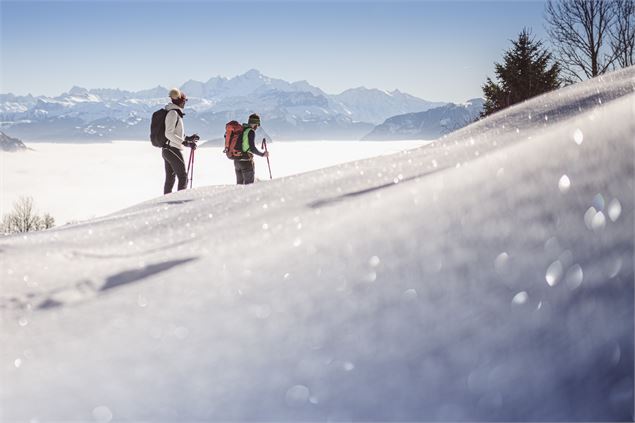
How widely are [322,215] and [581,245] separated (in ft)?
2.18

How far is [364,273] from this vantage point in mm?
969

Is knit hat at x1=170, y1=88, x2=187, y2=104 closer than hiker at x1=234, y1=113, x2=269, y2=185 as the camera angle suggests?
Yes

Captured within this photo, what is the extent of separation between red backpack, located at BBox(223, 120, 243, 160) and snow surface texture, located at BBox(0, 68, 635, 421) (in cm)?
694

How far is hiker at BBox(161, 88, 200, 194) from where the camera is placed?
6637 millimetres

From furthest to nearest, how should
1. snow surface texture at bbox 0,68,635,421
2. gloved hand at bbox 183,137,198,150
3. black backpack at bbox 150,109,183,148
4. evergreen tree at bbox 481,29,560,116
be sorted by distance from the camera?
evergreen tree at bbox 481,29,560,116, gloved hand at bbox 183,137,198,150, black backpack at bbox 150,109,183,148, snow surface texture at bbox 0,68,635,421

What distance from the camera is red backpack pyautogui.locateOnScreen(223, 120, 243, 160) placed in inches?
321

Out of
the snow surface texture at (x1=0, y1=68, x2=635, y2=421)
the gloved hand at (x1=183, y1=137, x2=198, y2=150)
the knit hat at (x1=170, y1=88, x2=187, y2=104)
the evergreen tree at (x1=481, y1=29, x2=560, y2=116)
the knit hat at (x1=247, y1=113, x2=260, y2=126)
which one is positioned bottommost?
the snow surface texture at (x1=0, y1=68, x2=635, y2=421)

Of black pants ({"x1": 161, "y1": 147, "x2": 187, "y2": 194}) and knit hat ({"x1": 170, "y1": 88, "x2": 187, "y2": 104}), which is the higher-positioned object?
knit hat ({"x1": 170, "y1": 88, "x2": 187, "y2": 104})

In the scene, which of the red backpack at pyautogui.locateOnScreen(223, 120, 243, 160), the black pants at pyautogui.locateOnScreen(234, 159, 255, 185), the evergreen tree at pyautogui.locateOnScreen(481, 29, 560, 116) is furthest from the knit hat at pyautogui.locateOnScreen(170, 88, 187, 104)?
the evergreen tree at pyautogui.locateOnScreen(481, 29, 560, 116)

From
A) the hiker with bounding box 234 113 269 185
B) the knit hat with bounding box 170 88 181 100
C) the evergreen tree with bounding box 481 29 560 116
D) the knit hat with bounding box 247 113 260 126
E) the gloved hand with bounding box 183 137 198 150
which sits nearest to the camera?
the knit hat with bounding box 170 88 181 100

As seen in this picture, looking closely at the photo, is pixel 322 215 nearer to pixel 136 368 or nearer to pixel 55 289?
pixel 136 368

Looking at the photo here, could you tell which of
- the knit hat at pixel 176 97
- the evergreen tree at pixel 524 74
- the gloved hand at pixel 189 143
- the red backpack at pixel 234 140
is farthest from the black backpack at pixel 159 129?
the evergreen tree at pixel 524 74

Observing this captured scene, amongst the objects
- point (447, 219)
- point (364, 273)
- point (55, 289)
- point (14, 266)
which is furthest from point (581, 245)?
point (14, 266)

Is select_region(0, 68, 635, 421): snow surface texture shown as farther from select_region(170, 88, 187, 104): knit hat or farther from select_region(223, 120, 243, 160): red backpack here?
select_region(223, 120, 243, 160): red backpack
